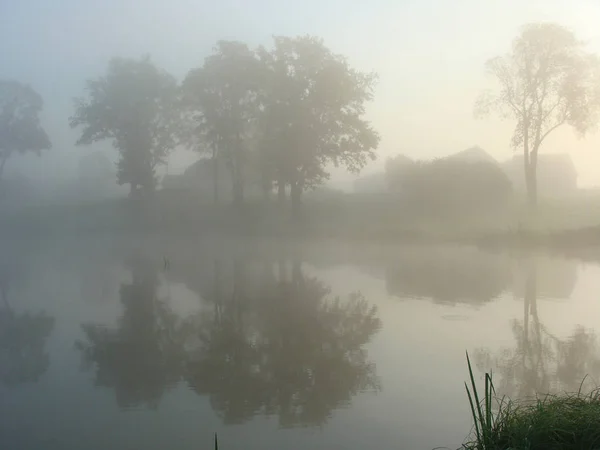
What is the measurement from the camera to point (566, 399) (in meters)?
3.23

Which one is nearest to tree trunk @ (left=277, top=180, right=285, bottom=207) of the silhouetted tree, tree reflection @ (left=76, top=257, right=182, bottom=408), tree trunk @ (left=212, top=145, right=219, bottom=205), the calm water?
tree trunk @ (left=212, top=145, right=219, bottom=205)

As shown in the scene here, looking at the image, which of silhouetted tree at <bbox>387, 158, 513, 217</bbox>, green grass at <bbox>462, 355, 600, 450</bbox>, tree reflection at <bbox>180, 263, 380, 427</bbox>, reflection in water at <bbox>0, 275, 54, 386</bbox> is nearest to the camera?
green grass at <bbox>462, 355, 600, 450</bbox>

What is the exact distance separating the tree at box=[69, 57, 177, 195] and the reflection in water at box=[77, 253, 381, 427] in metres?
13.6

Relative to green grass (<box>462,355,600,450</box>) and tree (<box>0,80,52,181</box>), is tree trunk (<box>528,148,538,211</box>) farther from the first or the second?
tree (<box>0,80,52,181</box>)

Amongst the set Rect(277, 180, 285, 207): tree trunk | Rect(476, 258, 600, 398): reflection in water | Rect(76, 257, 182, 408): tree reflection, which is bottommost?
Rect(476, 258, 600, 398): reflection in water

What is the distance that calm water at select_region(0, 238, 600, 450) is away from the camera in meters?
3.64

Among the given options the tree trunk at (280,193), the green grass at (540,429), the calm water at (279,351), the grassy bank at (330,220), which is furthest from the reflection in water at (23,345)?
the tree trunk at (280,193)

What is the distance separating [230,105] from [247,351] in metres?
16.0

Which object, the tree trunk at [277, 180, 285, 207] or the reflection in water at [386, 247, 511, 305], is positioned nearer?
the reflection in water at [386, 247, 511, 305]

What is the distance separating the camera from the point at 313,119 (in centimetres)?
1833

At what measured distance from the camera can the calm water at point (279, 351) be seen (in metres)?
3.64

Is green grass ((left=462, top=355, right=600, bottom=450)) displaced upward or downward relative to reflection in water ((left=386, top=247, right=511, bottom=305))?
downward

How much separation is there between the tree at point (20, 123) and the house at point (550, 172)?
725 inches

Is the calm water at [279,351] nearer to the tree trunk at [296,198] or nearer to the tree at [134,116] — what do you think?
the tree trunk at [296,198]
